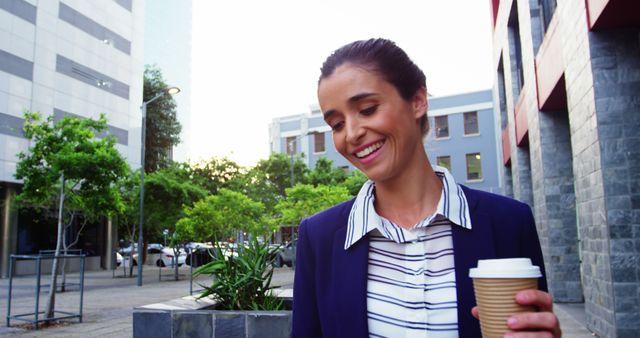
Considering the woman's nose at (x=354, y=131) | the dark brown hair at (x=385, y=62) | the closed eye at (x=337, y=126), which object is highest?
the dark brown hair at (x=385, y=62)

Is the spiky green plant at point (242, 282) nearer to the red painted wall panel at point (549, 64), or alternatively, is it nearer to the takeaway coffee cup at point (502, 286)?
the takeaway coffee cup at point (502, 286)

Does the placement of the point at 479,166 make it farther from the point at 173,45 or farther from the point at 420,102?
the point at 173,45

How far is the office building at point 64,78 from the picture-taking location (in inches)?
969

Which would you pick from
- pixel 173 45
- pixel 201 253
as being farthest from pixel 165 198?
pixel 173 45

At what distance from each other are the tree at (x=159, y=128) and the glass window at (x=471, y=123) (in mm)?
22140

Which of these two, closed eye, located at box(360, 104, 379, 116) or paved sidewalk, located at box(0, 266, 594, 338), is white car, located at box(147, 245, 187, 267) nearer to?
paved sidewalk, located at box(0, 266, 594, 338)

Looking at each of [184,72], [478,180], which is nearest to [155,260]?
[478,180]

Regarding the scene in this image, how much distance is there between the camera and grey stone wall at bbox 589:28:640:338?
6.17m

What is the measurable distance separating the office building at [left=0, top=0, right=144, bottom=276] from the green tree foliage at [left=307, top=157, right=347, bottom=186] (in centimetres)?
1169

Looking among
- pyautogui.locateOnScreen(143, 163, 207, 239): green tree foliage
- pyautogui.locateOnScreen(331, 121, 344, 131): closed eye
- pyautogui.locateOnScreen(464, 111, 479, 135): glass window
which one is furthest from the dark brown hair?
pyautogui.locateOnScreen(464, 111, 479, 135): glass window

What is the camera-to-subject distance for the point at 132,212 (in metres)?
22.1

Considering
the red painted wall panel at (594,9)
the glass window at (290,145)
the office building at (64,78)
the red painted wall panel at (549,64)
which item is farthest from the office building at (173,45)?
the red painted wall panel at (594,9)

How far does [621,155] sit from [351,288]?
612 cm

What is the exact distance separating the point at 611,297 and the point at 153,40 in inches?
2871
